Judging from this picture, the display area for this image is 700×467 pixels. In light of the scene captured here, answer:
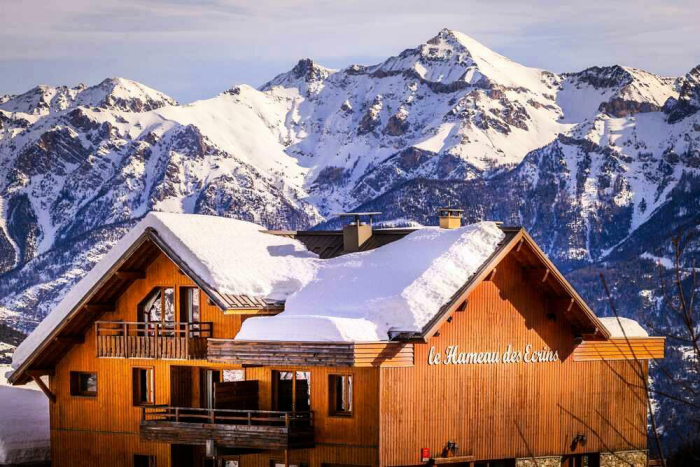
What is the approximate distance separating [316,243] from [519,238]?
895 centimetres

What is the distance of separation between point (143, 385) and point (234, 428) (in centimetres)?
668

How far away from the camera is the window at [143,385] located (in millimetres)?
49759

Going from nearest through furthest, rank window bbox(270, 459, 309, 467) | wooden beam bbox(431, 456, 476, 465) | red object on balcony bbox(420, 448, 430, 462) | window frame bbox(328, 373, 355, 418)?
window frame bbox(328, 373, 355, 418)
red object on balcony bbox(420, 448, 430, 462)
wooden beam bbox(431, 456, 476, 465)
window bbox(270, 459, 309, 467)

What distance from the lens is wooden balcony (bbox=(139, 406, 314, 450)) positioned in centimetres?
4394

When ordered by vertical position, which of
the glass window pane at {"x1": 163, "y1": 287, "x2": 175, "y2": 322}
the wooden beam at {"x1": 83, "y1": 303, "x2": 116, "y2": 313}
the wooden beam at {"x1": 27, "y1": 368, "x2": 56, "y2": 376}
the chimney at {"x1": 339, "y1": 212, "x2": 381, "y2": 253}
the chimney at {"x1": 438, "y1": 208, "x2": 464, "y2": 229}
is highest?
the chimney at {"x1": 438, "y1": 208, "x2": 464, "y2": 229}

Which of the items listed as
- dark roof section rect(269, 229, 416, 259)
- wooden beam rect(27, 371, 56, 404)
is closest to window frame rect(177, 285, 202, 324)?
dark roof section rect(269, 229, 416, 259)

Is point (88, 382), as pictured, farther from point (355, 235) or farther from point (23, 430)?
point (355, 235)

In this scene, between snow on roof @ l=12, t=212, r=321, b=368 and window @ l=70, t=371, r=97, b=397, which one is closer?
snow on roof @ l=12, t=212, r=321, b=368

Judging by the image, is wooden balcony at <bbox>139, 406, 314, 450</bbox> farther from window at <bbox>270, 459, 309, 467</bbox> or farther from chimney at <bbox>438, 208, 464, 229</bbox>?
chimney at <bbox>438, 208, 464, 229</bbox>

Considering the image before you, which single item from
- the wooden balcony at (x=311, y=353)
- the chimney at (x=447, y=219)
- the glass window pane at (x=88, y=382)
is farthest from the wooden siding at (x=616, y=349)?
the glass window pane at (x=88, y=382)

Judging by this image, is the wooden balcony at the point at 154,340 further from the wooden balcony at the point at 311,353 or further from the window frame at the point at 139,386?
the wooden balcony at the point at 311,353

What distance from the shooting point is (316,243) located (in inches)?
2092

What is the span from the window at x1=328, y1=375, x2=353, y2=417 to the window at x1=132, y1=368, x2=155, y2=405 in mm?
7745

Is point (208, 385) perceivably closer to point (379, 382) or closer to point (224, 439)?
point (224, 439)
